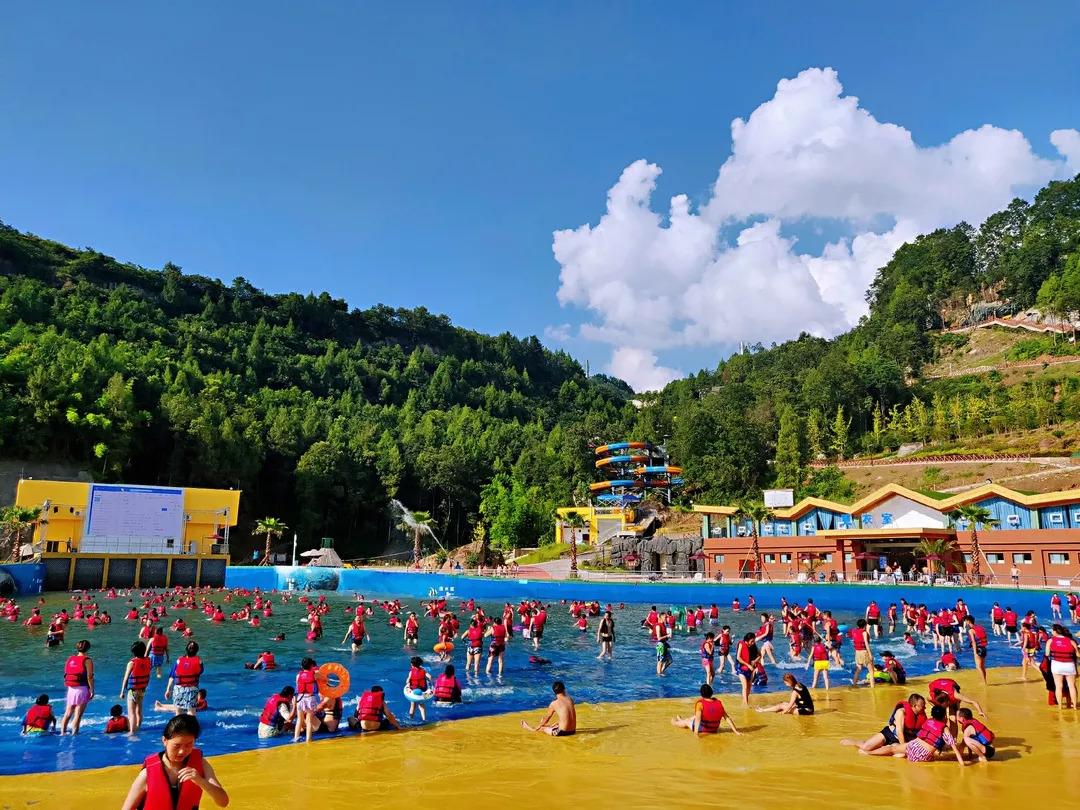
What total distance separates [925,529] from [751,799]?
129 ft

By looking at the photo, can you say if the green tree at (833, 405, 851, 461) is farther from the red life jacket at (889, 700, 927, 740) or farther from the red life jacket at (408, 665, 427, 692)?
the red life jacket at (408, 665, 427, 692)

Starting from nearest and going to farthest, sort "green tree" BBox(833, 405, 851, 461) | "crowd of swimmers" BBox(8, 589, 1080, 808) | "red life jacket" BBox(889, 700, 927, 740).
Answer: "crowd of swimmers" BBox(8, 589, 1080, 808)
"red life jacket" BBox(889, 700, 927, 740)
"green tree" BBox(833, 405, 851, 461)

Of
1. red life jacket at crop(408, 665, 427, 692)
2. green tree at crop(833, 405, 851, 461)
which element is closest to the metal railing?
red life jacket at crop(408, 665, 427, 692)

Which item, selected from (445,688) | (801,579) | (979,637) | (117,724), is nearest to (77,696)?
(117,724)

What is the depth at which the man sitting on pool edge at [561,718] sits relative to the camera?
38.9ft

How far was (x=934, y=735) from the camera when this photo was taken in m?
9.69

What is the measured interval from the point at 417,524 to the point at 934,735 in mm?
63861

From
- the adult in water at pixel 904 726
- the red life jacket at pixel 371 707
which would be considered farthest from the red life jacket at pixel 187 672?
the adult in water at pixel 904 726

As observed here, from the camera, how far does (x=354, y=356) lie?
129375mm

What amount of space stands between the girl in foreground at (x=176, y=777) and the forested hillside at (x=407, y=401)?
65.5 meters

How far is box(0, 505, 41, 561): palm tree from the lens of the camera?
161 feet

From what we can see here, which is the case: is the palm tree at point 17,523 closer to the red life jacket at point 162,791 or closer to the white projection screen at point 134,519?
the white projection screen at point 134,519

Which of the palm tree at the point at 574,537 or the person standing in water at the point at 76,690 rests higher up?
the palm tree at the point at 574,537

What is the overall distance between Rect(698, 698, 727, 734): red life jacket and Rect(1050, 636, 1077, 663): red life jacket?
639 cm
